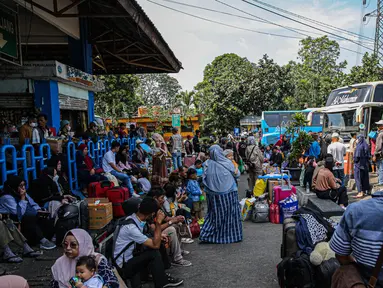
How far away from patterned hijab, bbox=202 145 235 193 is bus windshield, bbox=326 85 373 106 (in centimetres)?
984

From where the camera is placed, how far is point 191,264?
4992 millimetres

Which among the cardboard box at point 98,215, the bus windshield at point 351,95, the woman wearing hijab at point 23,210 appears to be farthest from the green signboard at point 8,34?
the bus windshield at point 351,95

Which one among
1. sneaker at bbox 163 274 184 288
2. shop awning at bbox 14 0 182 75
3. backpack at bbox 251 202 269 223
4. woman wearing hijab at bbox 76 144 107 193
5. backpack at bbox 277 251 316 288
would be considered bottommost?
sneaker at bbox 163 274 184 288

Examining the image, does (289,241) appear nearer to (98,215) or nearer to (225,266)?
(225,266)

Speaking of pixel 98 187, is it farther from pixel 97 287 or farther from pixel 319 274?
pixel 319 274

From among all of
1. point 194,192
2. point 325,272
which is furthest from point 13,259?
point 325,272

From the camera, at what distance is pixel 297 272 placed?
354 cm

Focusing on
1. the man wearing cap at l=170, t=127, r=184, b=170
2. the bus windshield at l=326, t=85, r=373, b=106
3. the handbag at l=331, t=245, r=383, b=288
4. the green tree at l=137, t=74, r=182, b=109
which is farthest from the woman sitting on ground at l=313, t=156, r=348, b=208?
the green tree at l=137, t=74, r=182, b=109

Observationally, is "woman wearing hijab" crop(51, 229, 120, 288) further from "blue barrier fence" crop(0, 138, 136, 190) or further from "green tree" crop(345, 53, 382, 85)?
"green tree" crop(345, 53, 382, 85)

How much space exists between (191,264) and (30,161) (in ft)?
10.3

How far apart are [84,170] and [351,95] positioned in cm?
1170

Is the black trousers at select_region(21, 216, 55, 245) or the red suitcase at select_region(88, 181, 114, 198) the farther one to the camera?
the red suitcase at select_region(88, 181, 114, 198)

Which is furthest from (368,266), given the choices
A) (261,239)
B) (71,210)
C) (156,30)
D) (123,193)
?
(156,30)

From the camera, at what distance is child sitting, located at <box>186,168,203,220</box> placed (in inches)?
274
